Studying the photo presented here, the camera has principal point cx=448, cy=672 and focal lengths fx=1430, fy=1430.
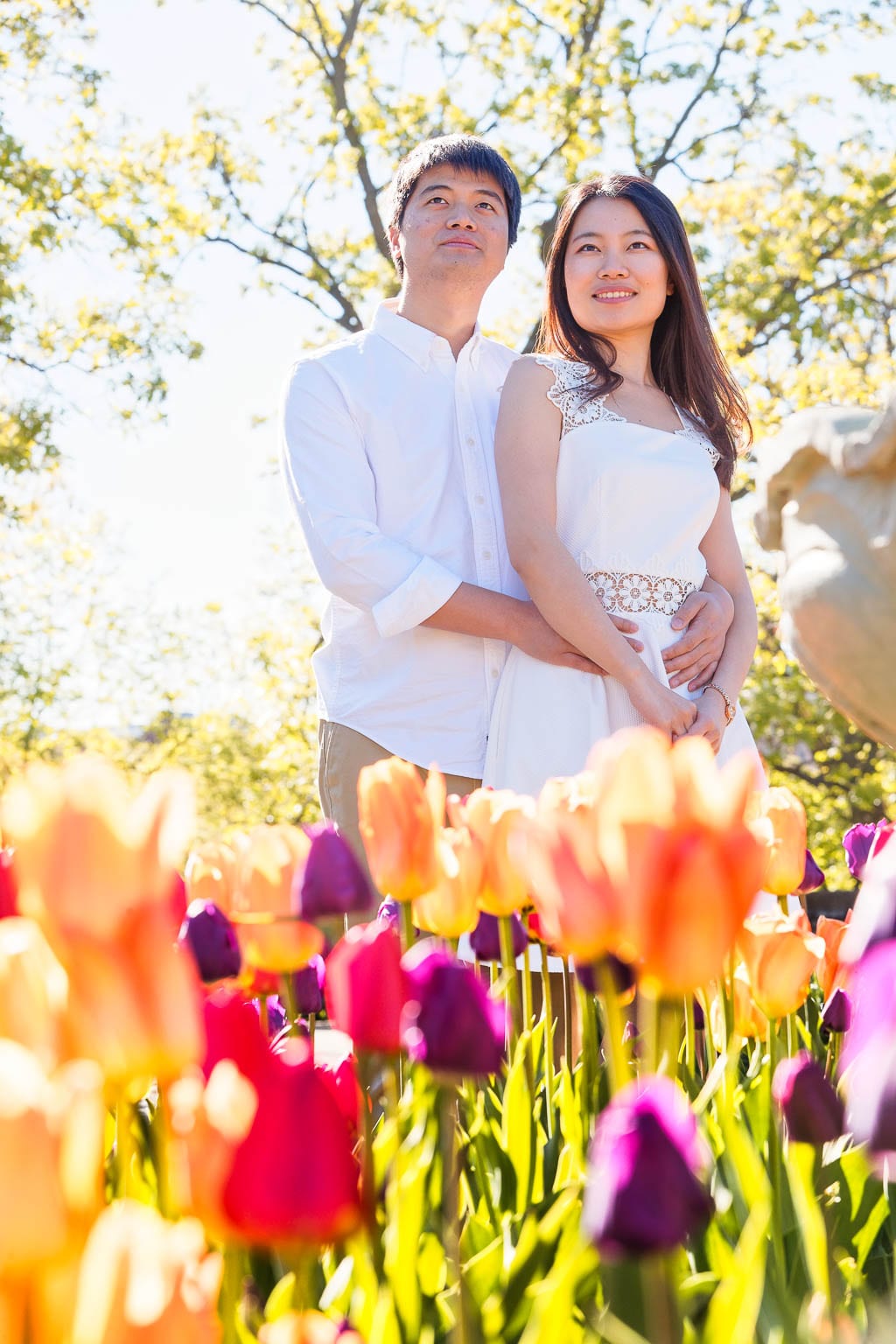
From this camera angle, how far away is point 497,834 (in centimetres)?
107

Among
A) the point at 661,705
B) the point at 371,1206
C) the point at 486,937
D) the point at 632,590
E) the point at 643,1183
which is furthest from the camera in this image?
the point at 632,590

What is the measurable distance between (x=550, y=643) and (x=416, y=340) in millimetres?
835

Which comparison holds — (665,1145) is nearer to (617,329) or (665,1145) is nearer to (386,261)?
(617,329)

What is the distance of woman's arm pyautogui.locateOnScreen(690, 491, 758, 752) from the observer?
2.68 metres

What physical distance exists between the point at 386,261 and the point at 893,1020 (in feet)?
39.4

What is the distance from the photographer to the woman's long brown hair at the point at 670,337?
2896 millimetres

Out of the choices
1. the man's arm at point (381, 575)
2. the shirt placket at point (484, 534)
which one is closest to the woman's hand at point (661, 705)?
the man's arm at point (381, 575)

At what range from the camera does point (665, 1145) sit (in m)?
0.58

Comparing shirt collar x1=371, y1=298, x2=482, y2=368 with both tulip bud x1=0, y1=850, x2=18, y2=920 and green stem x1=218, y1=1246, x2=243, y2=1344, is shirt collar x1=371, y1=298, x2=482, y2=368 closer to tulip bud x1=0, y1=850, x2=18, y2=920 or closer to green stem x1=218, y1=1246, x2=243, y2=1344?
tulip bud x1=0, y1=850, x2=18, y2=920

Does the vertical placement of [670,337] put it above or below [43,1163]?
above

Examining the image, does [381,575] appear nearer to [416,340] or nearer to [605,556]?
[605,556]

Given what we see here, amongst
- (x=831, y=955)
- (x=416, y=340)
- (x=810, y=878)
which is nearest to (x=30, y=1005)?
(x=831, y=955)

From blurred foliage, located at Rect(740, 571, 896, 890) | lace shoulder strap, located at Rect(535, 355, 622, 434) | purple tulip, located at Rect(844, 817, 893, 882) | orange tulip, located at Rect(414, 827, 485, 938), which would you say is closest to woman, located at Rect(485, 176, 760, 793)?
lace shoulder strap, located at Rect(535, 355, 622, 434)

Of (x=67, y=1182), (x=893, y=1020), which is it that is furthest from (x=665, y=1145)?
(x=67, y=1182)
